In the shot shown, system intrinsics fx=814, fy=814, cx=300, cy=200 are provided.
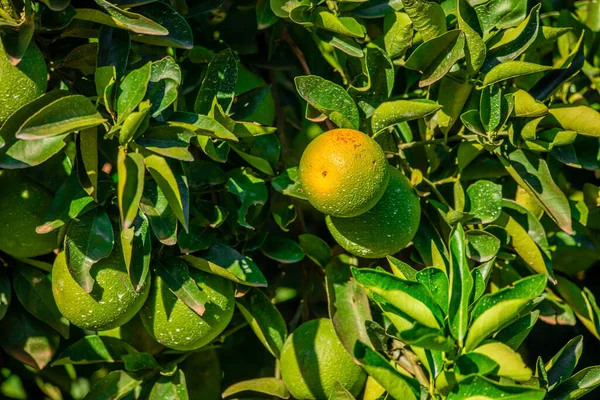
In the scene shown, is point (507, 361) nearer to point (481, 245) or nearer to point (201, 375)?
point (481, 245)

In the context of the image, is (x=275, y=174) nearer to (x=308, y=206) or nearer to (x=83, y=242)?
(x=308, y=206)

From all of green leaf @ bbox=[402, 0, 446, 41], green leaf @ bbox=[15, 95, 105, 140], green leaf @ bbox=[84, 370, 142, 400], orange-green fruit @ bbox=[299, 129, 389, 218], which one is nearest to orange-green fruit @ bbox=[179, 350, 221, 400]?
green leaf @ bbox=[84, 370, 142, 400]

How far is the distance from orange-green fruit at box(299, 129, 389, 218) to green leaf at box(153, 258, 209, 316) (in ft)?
0.72

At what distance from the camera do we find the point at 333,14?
4.01 ft

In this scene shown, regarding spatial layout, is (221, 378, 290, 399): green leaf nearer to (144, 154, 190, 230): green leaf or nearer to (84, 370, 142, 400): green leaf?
(84, 370, 142, 400): green leaf

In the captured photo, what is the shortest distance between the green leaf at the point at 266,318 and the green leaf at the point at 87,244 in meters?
0.27

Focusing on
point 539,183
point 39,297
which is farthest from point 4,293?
point 539,183

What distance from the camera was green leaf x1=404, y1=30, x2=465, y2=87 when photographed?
1117mm

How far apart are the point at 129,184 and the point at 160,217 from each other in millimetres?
145

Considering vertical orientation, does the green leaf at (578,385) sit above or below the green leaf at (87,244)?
below

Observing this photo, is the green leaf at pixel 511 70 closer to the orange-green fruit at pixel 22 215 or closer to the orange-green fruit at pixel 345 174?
the orange-green fruit at pixel 345 174

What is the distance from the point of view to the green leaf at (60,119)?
0.92 metres

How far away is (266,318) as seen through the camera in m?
1.29

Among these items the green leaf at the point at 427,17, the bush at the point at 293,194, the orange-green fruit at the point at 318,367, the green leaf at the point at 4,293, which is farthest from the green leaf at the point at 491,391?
the green leaf at the point at 4,293
